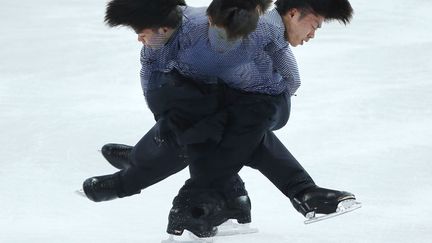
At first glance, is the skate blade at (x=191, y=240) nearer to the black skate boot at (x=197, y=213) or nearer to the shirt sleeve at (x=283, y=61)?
the black skate boot at (x=197, y=213)

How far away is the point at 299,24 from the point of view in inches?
155

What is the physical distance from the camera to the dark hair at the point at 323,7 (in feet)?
12.9

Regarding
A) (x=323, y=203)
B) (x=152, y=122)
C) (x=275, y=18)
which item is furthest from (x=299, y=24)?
(x=152, y=122)

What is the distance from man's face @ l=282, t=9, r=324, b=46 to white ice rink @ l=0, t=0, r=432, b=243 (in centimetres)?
76

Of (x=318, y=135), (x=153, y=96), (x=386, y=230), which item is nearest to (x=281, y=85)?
(x=153, y=96)

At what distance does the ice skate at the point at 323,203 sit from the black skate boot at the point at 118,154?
2.17 feet

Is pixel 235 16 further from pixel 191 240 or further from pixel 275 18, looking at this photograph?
pixel 191 240

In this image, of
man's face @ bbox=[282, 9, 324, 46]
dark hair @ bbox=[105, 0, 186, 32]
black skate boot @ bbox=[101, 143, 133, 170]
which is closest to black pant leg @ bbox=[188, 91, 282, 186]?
man's face @ bbox=[282, 9, 324, 46]

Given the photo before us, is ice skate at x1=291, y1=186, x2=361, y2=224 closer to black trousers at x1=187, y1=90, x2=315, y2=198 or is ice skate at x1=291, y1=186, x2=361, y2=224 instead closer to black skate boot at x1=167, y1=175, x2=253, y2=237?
black trousers at x1=187, y1=90, x2=315, y2=198

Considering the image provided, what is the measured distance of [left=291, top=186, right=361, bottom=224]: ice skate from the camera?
3.96 metres

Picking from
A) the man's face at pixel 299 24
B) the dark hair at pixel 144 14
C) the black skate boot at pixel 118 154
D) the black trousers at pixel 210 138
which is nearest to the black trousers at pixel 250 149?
the black trousers at pixel 210 138

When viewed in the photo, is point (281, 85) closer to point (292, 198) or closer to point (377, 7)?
point (292, 198)

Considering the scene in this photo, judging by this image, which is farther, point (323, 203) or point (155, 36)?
point (323, 203)

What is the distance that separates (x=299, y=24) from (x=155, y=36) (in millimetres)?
449
